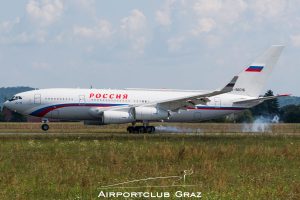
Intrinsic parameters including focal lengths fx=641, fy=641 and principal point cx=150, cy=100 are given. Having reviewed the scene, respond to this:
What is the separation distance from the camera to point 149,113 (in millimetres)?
48156

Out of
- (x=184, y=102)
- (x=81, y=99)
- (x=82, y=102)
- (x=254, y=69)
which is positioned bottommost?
(x=184, y=102)

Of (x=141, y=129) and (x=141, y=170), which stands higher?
(x=141, y=129)

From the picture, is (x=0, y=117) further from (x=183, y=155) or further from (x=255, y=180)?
(x=255, y=180)

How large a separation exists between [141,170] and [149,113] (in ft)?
95.5

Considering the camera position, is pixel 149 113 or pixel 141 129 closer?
pixel 149 113

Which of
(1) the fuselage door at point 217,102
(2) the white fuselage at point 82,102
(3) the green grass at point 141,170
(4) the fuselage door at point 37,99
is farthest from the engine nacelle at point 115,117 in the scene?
(3) the green grass at point 141,170

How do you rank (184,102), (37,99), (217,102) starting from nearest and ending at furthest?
1. (184,102)
2. (37,99)
3. (217,102)

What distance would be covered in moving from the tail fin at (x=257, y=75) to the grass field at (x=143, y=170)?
88.1 feet

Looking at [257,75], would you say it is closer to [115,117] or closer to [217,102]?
[217,102]

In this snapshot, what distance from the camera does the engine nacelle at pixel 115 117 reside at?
47094 mm

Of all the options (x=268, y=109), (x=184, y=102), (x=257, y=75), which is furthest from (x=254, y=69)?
(x=268, y=109)

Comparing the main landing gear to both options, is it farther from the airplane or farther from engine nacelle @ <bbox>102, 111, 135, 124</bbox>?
engine nacelle @ <bbox>102, 111, 135, 124</bbox>

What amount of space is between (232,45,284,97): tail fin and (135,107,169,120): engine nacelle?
8.04m

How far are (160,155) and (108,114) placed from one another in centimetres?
Result: 2360
